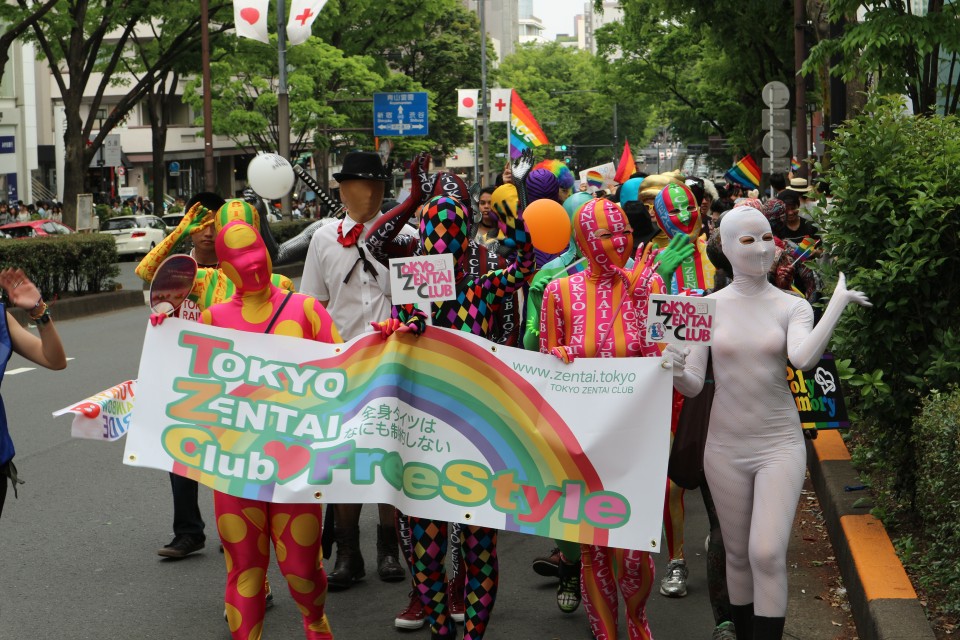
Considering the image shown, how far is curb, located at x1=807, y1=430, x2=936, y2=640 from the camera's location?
205 inches

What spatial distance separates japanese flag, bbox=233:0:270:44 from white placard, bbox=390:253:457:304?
20.5 meters

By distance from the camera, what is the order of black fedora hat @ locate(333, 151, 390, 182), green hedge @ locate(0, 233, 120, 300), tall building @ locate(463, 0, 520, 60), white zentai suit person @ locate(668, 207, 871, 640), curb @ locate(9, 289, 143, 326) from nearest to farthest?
white zentai suit person @ locate(668, 207, 871, 640) < black fedora hat @ locate(333, 151, 390, 182) < green hedge @ locate(0, 233, 120, 300) < curb @ locate(9, 289, 143, 326) < tall building @ locate(463, 0, 520, 60)

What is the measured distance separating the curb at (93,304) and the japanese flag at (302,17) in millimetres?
5827

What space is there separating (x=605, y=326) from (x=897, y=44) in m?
7.96

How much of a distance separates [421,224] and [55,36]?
93.2 ft

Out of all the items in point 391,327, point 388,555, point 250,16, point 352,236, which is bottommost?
point 388,555

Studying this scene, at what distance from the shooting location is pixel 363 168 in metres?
6.43

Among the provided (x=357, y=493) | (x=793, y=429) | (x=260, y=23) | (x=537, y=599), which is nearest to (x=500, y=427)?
(x=357, y=493)

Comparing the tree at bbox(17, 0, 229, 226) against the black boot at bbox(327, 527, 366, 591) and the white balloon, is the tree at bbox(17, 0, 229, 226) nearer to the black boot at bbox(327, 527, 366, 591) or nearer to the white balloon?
the white balloon

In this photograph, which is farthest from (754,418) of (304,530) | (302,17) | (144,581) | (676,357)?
(302,17)

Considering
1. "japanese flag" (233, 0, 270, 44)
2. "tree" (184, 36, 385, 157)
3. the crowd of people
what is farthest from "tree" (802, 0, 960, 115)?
"tree" (184, 36, 385, 157)

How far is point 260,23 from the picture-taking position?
2481cm

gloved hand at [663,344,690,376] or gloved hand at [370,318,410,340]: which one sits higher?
gloved hand at [370,318,410,340]

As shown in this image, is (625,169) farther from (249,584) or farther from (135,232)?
(135,232)
